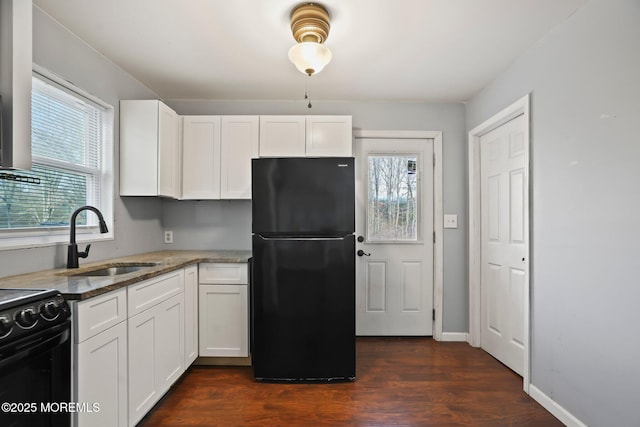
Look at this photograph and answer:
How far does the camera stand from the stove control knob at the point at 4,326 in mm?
1010

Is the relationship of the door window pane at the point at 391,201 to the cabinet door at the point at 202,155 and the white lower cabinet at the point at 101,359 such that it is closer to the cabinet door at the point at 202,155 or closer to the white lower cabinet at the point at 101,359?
the cabinet door at the point at 202,155

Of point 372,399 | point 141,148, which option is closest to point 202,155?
point 141,148

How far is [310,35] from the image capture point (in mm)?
1864

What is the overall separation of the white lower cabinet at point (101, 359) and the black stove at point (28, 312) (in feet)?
0.28

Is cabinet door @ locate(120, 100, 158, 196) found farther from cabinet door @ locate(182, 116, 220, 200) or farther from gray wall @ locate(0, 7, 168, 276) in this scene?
cabinet door @ locate(182, 116, 220, 200)

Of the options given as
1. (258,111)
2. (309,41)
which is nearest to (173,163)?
(258,111)

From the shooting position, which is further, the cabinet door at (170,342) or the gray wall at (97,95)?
the cabinet door at (170,342)

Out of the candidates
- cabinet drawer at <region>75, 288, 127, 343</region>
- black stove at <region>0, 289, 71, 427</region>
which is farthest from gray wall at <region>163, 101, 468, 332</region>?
black stove at <region>0, 289, 71, 427</region>

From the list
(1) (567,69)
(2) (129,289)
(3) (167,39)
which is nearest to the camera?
(2) (129,289)

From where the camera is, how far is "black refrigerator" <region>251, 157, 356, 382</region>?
236 centimetres

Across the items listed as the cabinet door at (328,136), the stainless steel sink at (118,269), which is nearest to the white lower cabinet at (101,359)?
the stainless steel sink at (118,269)

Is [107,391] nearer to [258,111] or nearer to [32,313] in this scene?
[32,313]

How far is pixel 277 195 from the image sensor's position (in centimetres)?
237

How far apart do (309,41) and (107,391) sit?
82.0 inches
